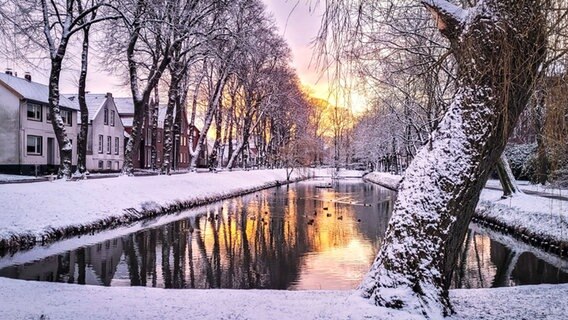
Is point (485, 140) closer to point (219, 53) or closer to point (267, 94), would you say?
point (219, 53)

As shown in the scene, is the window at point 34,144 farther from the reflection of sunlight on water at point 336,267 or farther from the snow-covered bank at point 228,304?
the snow-covered bank at point 228,304

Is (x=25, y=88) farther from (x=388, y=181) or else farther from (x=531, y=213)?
(x=531, y=213)

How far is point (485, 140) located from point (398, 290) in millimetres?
2237

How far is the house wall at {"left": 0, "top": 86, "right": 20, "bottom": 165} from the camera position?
1427 inches

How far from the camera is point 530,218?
18.6 metres

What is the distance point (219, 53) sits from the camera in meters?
25.4

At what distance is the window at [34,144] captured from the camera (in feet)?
125

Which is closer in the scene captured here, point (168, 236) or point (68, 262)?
point (68, 262)

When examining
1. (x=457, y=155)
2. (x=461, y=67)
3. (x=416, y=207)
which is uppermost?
(x=461, y=67)

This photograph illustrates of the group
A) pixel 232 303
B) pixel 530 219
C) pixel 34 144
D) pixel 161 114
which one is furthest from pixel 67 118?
pixel 232 303

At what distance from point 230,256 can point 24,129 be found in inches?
1166

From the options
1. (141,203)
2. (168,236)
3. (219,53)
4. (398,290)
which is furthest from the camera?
(219,53)

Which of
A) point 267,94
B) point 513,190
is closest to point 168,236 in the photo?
point 513,190

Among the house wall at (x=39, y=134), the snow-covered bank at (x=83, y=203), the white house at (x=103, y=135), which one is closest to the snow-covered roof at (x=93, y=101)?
the white house at (x=103, y=135)
